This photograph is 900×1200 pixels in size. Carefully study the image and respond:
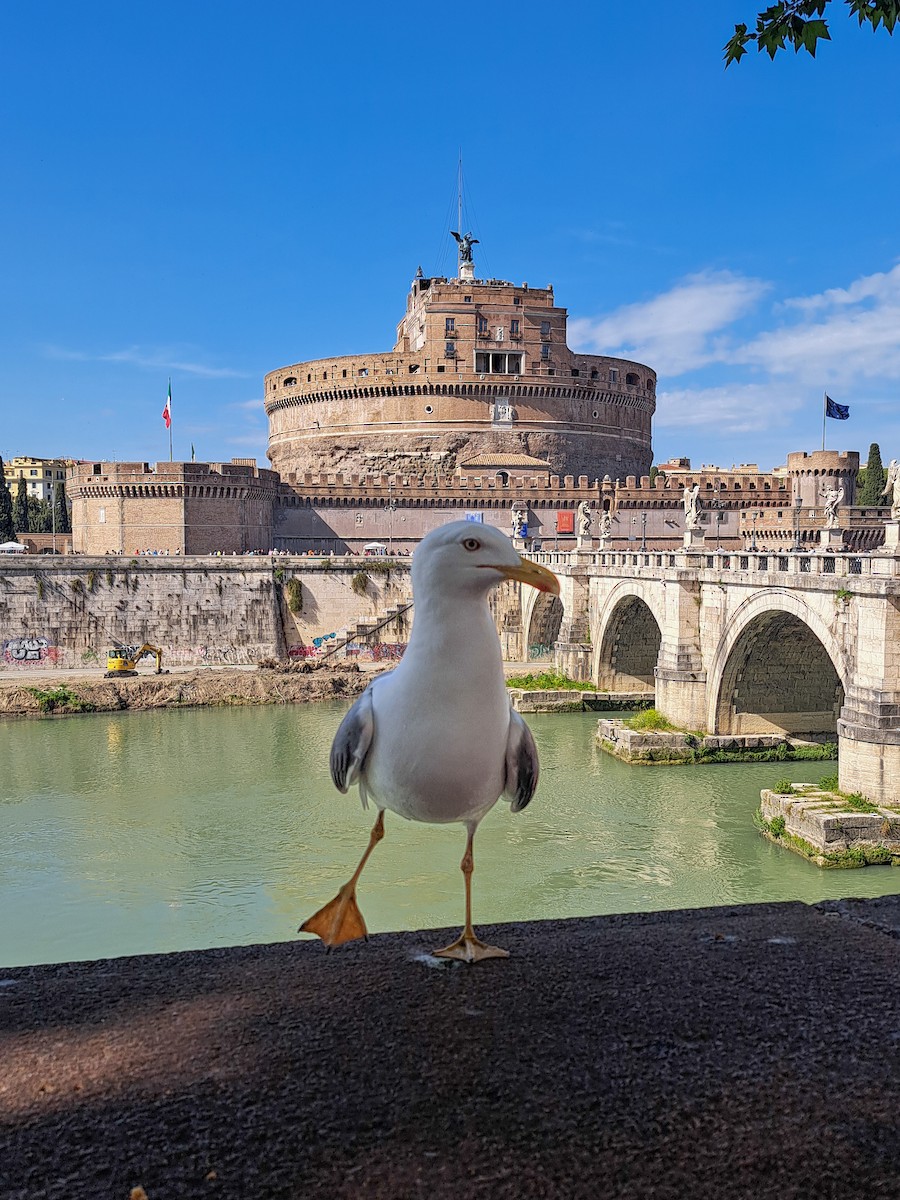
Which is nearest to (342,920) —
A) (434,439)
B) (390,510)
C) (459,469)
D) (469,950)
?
(469,950)

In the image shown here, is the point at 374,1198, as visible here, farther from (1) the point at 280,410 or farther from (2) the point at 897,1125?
(1) the point at 280,410

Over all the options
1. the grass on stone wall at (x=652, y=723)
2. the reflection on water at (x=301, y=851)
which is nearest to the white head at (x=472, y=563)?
Result: the reflection on water at (x=301, y=851)

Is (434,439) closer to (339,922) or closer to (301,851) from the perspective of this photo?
(301,851)

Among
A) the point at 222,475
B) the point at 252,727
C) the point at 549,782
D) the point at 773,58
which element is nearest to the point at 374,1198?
the point at 773,58

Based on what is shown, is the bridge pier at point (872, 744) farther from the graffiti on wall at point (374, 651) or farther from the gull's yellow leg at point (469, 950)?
the graffiti on wall at point (374, 651)

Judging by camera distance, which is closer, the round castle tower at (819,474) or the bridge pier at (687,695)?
the bridge pier at (687,695)

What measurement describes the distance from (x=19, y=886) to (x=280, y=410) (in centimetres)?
4667

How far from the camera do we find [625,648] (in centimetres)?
2966

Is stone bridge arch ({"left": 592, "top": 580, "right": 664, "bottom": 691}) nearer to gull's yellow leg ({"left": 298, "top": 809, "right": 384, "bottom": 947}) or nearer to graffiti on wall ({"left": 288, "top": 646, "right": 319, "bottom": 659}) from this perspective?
graffiti on wall ({"left": 288, "top": 646, "right": 319, "bottom": 659})

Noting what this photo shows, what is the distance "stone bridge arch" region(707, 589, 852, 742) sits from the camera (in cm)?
2039

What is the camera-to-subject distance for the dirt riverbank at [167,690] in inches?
1080

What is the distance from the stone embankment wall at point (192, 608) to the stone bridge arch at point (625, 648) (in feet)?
28.2

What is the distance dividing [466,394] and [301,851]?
131 ft

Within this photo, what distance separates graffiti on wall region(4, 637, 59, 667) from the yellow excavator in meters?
1.90
